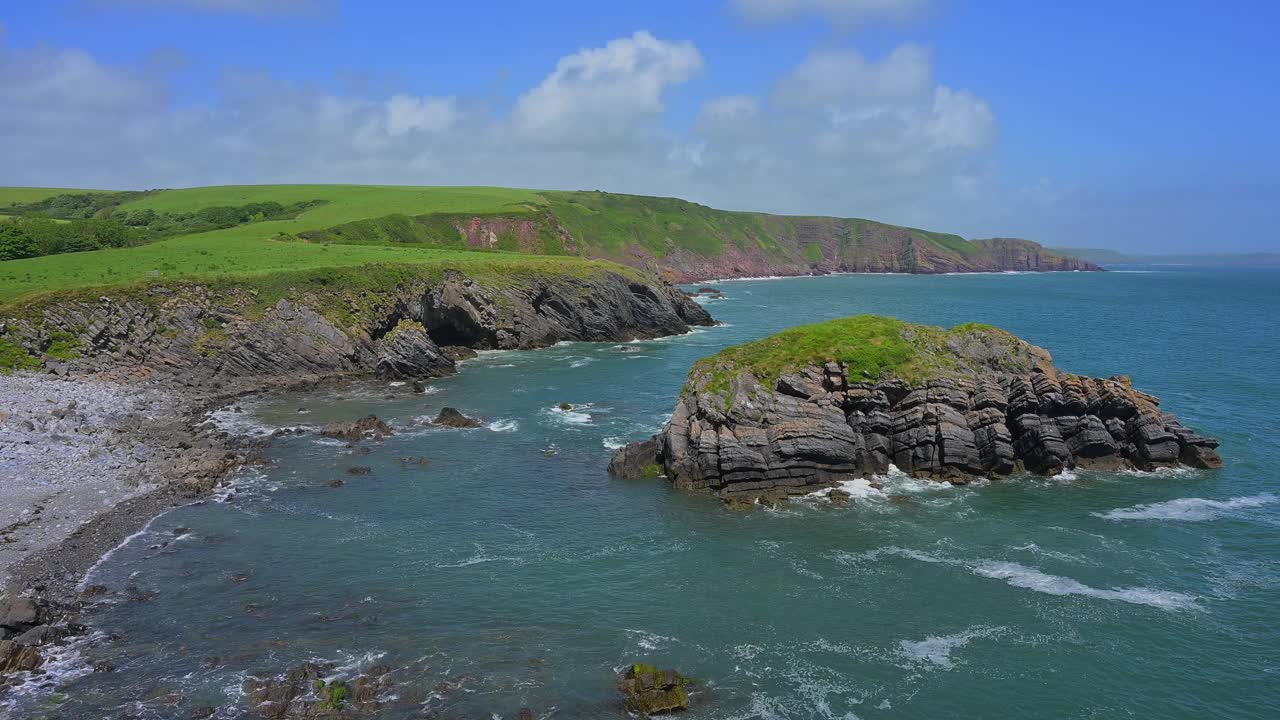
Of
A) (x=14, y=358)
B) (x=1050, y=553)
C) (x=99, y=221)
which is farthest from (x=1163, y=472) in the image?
(x=99, y=221)

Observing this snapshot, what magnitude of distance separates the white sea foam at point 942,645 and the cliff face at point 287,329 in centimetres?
5433

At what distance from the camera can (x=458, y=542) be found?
36.5 metres

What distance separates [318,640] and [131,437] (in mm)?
29184

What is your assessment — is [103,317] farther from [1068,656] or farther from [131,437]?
[1068,656]

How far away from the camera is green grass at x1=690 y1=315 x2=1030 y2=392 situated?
46000mm

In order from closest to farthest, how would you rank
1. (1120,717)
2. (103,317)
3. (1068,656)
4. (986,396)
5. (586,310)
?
(1120,717) < (1068,656) < (986,396) < (103,317) < (586,310)

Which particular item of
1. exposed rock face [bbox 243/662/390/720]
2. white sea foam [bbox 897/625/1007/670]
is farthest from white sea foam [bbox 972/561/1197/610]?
exposed rock face [bbox 243/662/390/720]

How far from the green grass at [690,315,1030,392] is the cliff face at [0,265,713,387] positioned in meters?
36.4

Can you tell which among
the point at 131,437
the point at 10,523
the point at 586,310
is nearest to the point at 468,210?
the point at 586,310

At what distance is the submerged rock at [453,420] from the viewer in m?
56.1

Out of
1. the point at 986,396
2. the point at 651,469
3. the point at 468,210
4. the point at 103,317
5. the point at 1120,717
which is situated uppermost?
the point at 468,210

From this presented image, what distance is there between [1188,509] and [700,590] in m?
26.9

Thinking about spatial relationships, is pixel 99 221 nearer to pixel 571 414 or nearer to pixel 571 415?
pixel 571 414

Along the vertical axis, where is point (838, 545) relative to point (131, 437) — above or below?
below
